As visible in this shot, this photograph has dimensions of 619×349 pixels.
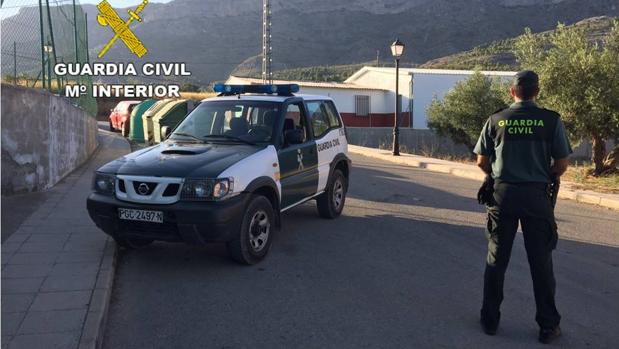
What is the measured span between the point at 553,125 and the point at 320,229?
401 centimetres

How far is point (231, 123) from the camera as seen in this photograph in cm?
667

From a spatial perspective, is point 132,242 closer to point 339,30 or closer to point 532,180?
point 532,180

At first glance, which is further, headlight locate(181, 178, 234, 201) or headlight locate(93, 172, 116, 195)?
headlight locate(93, 172, 116, 195)

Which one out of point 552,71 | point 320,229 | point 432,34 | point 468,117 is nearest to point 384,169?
point 552,71

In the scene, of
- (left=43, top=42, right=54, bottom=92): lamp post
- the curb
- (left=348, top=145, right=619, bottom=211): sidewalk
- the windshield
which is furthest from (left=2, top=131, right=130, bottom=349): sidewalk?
(left=348, top=145, right=619, bottom=211): sidewalk

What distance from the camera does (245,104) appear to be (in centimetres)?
692

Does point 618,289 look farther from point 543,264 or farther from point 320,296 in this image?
point 320,296

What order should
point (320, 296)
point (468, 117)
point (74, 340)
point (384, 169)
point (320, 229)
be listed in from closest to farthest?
point (74, 340) → point (320, 296) → point (320, 229) → point (384, 169) → point (468, 117)

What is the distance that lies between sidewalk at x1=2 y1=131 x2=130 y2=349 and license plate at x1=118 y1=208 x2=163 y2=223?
52cm

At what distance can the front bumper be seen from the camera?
17.2 feet

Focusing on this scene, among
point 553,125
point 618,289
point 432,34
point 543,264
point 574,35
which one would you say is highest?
point 432,34

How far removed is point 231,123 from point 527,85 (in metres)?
3.59

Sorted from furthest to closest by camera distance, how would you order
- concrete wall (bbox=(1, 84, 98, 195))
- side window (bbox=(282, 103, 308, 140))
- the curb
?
concrete wall (bbox=(1, 84, 98, 195)), side window (bbox=(282, 103, 308, 140)), the curb

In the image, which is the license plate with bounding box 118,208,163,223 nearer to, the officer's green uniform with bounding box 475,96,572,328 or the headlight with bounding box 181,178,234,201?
the headlight with bounding box 181,178,234,201
